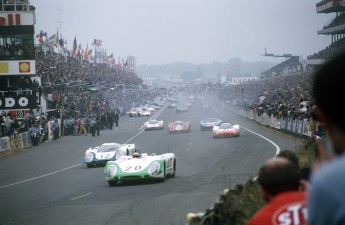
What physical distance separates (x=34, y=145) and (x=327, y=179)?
42868mm

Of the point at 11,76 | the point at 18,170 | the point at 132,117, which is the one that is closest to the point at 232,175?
the point at 18,170

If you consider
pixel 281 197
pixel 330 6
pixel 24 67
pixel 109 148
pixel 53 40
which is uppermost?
pixel 330 6

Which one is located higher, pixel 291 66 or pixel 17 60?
pixel 17 60

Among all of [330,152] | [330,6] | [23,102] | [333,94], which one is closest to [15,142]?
[23,102]

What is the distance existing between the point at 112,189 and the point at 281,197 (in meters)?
15.7

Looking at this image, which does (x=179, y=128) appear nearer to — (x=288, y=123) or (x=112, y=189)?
(x=288, y=123)

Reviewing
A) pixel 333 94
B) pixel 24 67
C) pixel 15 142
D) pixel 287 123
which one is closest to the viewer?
pixel 333 94

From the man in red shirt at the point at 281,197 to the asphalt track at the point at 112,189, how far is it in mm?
2611

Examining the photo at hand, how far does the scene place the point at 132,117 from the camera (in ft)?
307

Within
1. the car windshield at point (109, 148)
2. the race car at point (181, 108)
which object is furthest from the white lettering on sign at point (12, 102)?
the race car at point (181, 108)

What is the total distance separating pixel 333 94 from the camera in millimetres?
2668

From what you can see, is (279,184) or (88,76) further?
(88,76)

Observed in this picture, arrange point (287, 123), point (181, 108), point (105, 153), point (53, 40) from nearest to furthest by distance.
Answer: point (105, 153) < point (287, 123) < point (53, 40) < point (181, 108)

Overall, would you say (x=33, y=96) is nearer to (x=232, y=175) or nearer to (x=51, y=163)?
(x=51, y=163)
